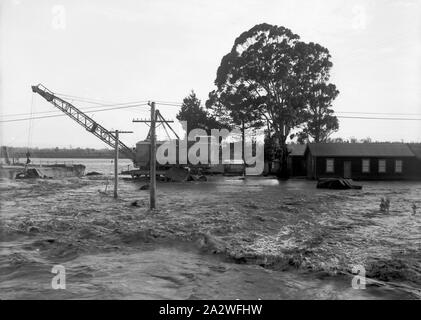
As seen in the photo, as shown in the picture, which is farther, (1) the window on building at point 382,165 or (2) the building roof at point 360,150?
(1) the window on building at point 382,165

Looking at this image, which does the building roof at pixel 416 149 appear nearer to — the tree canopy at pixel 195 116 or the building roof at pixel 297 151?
the building roof at pixel 297 151

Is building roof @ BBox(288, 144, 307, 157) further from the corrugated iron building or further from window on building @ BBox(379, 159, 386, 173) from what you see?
window on building @ BBox(379, 159, 386, 173)

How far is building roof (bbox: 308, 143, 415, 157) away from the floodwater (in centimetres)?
2645

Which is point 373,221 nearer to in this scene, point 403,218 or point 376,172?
point 403,218

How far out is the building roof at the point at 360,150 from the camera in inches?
1901

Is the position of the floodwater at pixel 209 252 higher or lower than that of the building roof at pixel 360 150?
lower

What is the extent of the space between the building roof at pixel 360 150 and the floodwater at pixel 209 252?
26.4m

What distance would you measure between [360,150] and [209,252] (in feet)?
136

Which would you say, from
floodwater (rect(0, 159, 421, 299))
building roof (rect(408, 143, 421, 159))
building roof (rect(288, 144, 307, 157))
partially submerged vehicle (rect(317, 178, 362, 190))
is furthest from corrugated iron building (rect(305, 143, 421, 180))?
floodwater (rect(0, 159, 421, 299))

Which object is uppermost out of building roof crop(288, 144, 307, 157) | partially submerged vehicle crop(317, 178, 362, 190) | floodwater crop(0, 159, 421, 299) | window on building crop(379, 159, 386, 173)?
building roof crop(288, 144, 307, 157)

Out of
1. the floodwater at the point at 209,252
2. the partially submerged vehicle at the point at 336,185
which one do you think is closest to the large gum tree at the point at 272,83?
the partially submerged vehicle at the point at 336,185

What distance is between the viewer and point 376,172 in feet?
160

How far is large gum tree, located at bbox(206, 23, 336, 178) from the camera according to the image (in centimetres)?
4825
